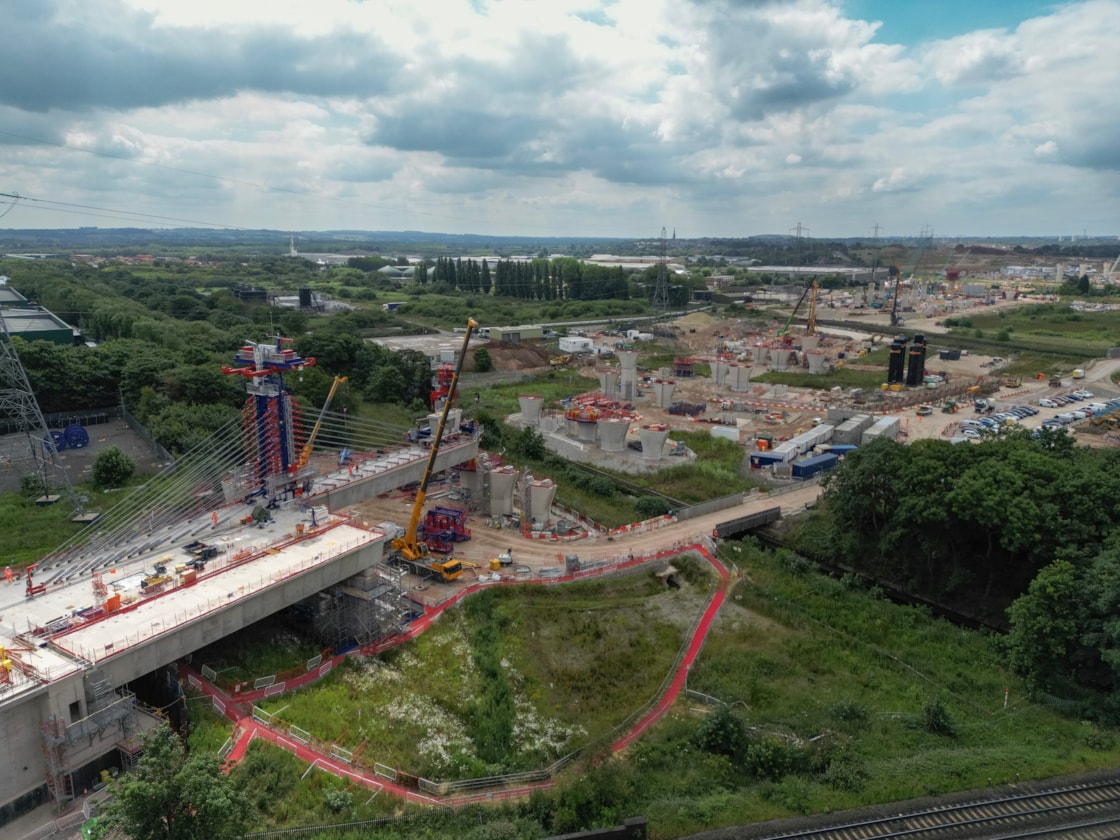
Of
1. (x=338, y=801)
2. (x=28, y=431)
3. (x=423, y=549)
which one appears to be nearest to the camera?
(x=338, y=801)

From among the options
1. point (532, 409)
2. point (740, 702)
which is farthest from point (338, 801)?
point (532, 409)

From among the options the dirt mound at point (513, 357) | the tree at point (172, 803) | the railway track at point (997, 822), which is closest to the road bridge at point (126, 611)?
the tree at point (172, 803)

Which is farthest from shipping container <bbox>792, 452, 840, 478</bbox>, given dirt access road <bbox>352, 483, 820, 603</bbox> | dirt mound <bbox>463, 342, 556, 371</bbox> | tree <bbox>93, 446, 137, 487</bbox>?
dirt mound <bbox>463, 342, 556, 371</bbox>

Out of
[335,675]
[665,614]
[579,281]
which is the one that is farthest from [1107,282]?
[335,675]

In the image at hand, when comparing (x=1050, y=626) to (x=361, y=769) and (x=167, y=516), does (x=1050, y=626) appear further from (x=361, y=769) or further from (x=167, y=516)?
(x=167, y=516)

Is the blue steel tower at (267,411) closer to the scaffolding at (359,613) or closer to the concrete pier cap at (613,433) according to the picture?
the scaffolding at (359,613)

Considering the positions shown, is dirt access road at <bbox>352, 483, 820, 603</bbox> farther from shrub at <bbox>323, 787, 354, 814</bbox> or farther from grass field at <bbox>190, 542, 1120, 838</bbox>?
shrub at <bbox>323, 787, 354, 814</bbox>
